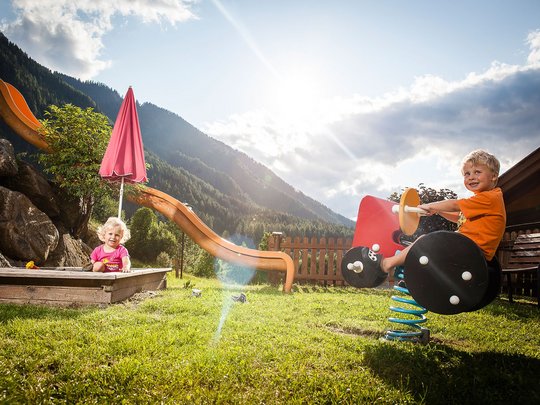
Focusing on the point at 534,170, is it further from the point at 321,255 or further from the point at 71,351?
the point at 71,351

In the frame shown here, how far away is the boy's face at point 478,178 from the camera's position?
9.96 feet

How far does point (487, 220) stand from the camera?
297cm

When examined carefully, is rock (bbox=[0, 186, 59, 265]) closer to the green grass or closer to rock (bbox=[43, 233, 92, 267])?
rock (bbox=[43, 233, 92, 267])

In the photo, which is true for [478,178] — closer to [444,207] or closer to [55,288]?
[444,207]

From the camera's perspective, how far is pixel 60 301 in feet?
16.9

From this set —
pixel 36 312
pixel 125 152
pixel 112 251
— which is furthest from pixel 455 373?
pixel 125 152

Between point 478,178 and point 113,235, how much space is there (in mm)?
5199

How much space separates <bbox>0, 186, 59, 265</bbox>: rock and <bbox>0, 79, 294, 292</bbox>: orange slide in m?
2.35

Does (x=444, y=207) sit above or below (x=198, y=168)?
below

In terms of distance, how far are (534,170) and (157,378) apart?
10.4 metres

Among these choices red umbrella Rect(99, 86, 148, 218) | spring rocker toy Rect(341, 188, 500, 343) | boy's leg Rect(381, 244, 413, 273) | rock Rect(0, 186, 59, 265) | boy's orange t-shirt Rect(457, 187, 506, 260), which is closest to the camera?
spring rocker toy Rect(341, 188, 500, 343)

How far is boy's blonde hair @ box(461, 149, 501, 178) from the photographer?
304 centimetres

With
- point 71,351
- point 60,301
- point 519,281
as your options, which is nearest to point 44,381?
point 71,351

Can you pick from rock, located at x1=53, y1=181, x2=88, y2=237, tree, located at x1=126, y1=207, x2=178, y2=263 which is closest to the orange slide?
rock, located at x1=53, y1=181, x2=88, y2=237
